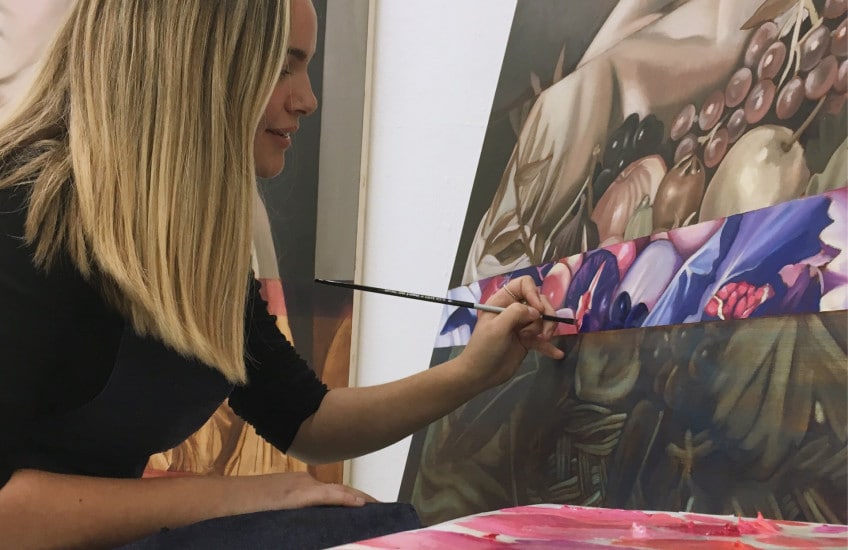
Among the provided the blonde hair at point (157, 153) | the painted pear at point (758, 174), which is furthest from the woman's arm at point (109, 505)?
the painted pear at point (758, 174)

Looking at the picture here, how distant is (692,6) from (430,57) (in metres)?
0.56

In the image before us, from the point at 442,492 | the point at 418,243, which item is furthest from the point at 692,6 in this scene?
the point at 442,492

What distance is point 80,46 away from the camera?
32.8 inches

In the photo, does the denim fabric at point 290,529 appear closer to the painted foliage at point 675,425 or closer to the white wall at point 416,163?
the painted foliage at point 675,425

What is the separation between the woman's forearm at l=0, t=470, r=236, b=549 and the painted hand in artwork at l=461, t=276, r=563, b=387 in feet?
1.15

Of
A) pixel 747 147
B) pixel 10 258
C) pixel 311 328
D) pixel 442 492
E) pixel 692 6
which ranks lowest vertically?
pixel 442 492

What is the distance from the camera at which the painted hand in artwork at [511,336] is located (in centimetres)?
95

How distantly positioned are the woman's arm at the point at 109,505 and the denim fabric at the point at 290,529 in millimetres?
35

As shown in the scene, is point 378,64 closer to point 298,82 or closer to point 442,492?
point 298,82

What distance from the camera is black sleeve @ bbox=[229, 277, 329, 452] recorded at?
107 centimetres

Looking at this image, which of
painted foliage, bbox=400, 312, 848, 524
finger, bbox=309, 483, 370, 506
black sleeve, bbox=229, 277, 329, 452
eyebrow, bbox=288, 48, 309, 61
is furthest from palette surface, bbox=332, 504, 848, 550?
eyebrow, bbox=288, 48, 309, 61

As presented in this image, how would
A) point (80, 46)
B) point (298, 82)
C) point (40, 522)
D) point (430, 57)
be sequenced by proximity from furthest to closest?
point (430, 57), point (298, 82), point (80, 46), point (40, 522)

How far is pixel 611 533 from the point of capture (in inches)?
21.7

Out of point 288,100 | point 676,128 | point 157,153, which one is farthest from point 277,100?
point 676,128
